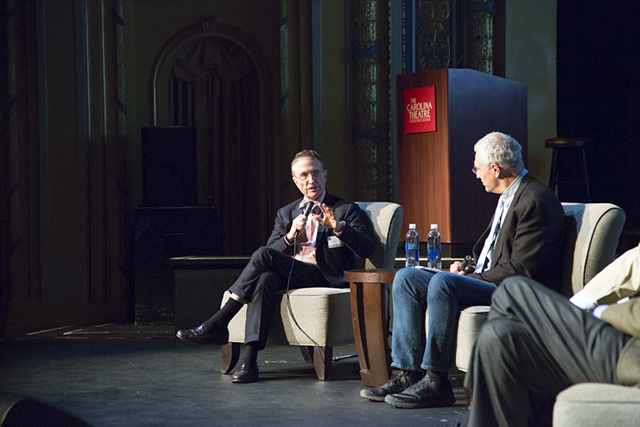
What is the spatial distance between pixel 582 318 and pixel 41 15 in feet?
18.2

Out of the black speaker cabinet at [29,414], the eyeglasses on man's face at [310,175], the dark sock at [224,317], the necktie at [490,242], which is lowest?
the dark sock at [224,317]

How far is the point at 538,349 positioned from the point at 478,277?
3.25 ft

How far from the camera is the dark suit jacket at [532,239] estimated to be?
110 inches

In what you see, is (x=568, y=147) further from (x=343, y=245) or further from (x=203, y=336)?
(x=203, y=336)

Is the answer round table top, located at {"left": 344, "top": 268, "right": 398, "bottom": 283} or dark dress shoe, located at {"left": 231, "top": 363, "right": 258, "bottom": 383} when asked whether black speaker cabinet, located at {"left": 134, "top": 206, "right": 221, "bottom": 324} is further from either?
round table top, located at {"left": 344, "top": 268, "right": 398, "bottom": 283}

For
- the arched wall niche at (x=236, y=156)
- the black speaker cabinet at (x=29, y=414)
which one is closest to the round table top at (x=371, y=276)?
the black speaker cabinet at (x=29, y=414)

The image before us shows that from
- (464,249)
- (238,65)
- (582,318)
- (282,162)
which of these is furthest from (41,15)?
(582,318)

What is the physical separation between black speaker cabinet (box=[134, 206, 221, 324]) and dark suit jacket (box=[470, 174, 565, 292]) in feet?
10.5

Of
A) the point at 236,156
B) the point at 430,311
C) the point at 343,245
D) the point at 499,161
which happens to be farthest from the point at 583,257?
the point at 236,156

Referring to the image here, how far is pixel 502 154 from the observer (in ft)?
9.80

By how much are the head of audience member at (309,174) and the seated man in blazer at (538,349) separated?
6.15 ft

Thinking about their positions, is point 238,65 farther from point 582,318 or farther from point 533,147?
point 582,318

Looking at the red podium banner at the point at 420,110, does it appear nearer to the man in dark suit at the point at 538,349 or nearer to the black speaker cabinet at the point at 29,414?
the man in dark suit at the point at 538,349

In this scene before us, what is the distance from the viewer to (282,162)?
622 centimetres
